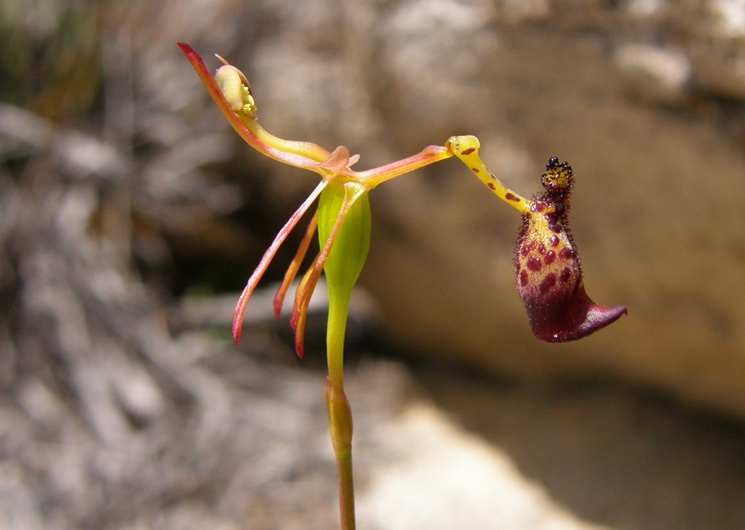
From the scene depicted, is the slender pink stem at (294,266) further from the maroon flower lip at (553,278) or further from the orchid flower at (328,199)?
the maroon flower lip at (553,278)

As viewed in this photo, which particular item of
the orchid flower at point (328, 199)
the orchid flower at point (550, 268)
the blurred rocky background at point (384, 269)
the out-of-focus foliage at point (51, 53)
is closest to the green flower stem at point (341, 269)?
the orchid flower at point (328, 199)

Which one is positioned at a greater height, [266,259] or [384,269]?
[384,269]

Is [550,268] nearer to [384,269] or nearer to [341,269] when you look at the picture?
[341,269]

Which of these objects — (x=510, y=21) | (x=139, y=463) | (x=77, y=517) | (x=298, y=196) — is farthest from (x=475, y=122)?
(x=77, y=517)

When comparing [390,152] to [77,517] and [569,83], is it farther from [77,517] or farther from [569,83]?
[77,517]

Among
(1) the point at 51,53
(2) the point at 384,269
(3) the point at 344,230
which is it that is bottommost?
(3) the point at 344,230

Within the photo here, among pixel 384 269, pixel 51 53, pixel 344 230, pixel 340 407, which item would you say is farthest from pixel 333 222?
pixel 51 53

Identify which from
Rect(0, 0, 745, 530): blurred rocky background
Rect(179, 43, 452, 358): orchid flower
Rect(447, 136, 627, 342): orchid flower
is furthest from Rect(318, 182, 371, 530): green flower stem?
Rect(0, 0, 745, 530): blurred rocky background
